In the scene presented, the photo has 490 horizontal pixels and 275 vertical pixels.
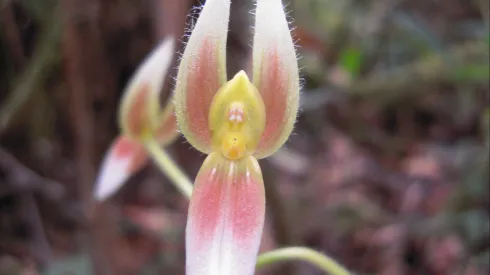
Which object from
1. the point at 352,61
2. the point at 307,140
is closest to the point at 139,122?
the point at 352,61

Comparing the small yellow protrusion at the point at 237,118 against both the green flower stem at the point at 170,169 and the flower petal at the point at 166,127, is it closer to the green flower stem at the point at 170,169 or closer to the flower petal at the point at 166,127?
the green flower stem at the point at 170,169

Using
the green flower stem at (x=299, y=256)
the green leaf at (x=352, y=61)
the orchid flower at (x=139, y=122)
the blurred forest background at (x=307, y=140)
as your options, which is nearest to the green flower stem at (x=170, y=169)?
the orchid flower at (x=139, y=122)

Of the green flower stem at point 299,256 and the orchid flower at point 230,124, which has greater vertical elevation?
the orchid flower at point 230,124

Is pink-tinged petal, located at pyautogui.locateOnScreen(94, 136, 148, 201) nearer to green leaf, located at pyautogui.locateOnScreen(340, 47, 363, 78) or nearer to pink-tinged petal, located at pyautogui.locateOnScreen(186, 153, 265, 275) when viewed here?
pink-tinged petal, located at pyautogui.locateOnScreen(186, 153, 265, 275)

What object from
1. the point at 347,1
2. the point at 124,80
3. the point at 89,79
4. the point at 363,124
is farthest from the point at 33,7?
the point at 363,124

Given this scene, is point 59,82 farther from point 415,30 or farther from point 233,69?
point 415,30

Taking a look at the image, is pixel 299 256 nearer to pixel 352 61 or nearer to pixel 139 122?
pixel 139 122

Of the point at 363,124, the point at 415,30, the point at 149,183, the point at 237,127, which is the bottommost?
the point at 149,183

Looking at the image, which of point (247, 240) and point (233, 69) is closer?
point (247, 240)

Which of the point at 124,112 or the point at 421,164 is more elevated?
the point at 124,112
